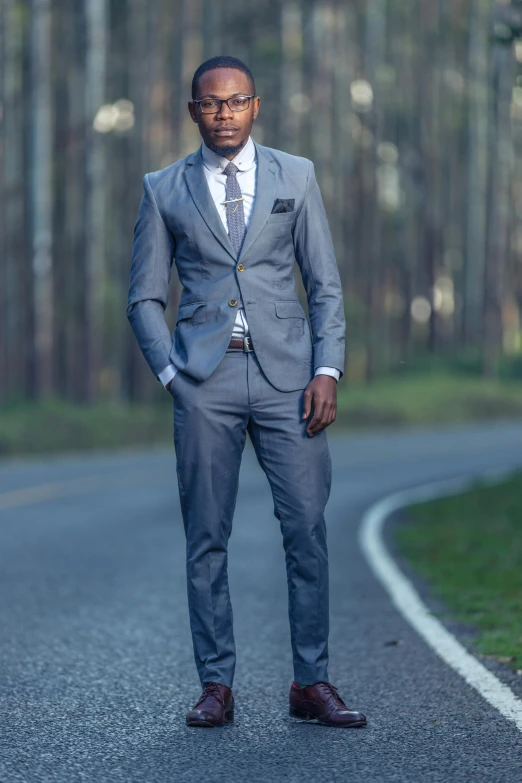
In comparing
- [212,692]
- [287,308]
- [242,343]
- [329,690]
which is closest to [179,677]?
[212,692]

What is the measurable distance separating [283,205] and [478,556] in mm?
7175

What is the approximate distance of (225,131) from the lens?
586 centimetres

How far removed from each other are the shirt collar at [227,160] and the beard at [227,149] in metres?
0.03

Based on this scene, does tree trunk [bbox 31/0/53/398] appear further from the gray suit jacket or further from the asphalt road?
the gray suit jacket

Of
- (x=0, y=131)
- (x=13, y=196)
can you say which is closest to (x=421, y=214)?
(x=13, y=196)

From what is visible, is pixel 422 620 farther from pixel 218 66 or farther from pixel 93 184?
pixel 93 184

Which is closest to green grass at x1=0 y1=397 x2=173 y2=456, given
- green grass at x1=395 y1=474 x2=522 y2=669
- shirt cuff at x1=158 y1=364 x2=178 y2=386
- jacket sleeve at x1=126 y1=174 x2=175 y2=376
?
green grass at x1=395 y1=474 x2=522 y2=669

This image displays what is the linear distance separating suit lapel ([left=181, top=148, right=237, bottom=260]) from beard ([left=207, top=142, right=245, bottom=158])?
103mm

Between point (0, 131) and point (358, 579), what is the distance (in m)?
26.3

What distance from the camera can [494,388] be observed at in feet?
138

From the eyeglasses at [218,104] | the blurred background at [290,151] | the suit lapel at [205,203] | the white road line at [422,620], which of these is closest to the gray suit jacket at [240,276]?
the suit lapel at [205,203]

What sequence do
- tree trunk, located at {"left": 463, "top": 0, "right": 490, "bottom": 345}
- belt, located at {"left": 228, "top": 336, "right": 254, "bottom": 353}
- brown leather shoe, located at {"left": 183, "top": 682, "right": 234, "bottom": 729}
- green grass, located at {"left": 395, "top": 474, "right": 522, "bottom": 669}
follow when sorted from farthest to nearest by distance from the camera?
tree trunk, located at {"left": 463, "top": 0, "right": 490, "bottom": 345} < green grass, located at {"left": 395, "top": 474, "right": 522, "bottom": 669} < belt, located at {"left": 228, "top": 336, "right": 254, "bottom": 353} < brown leather shoe, located at {"left": 183, "top": 682, "right": 234, "bottom": 729}

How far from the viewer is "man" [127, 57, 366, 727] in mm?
5855

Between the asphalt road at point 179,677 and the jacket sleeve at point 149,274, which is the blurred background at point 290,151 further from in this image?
the jacket sleeve at point 149,274
